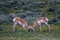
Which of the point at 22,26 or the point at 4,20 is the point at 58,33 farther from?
the point at 4,20

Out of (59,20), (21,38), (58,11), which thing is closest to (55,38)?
(21,38)

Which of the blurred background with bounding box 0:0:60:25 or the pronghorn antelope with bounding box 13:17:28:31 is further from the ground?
the blurred background with bounding box 0:0:60:25

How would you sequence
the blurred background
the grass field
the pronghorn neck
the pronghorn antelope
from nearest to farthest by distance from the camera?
the grass field → the pronghorn antelope → the pronghorn neck → the blurred background

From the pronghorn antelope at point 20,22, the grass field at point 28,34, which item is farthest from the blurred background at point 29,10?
the grass field at point 28,34

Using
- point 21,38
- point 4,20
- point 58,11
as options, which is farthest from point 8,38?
point 58,11

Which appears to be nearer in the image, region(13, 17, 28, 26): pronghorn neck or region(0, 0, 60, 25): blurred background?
region(13, 17, 28, 26): pronghorn neck

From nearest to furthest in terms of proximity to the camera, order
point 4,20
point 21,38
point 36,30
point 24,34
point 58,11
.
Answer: point 21,38 < point 24,34 < point 36,30 < point 4,20 < point 58,11

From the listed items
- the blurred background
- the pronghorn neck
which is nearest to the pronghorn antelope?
the pronghorn neck

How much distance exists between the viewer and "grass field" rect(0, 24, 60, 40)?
59.7ft

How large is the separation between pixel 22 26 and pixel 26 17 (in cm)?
314

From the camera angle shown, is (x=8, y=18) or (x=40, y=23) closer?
(x=40, y=23)

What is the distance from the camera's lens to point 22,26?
70.9ft

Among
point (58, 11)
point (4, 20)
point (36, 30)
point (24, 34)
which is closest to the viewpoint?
point (24, 34)

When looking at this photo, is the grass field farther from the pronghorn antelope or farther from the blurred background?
the blurred background
